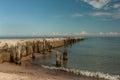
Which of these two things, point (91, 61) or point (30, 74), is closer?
point (30, 74)

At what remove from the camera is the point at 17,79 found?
13203 millimetres

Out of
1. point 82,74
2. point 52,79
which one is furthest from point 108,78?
point 52,79

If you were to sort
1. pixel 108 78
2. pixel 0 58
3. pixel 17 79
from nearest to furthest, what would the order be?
pixel 17 79, pixel 108 78, pixel 0 58

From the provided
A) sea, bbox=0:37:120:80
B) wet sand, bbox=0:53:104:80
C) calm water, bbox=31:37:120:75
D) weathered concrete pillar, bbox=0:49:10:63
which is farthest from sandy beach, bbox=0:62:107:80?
calm water, bbox=31:37:120:75

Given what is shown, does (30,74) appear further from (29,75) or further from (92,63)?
(92,63)

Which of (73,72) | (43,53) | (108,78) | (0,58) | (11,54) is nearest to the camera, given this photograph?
(108,78)

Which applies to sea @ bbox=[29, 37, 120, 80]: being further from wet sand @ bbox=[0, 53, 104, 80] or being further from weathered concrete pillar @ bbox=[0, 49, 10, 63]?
weathered concrete pillar @ bbox=[0, 49, 10, 63]

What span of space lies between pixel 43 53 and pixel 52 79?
2001 centimetres

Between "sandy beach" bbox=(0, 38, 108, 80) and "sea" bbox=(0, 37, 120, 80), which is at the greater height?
"sandy beach" bbox=(0, 38, 108, 80)

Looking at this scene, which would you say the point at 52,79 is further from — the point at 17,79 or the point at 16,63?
the point at 16,63

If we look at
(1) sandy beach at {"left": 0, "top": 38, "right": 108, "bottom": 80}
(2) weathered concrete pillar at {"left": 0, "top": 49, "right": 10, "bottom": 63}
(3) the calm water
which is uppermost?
(2) weathered concrete pillar at {"left": 0, "top": 49, "right": 10, "bottom": 63}

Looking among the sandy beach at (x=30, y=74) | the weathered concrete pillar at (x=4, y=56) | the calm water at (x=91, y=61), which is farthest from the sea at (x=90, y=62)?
the weathered concrete pillar at (x=4, y=56)

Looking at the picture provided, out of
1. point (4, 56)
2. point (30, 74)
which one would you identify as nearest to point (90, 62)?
point (4, 56)

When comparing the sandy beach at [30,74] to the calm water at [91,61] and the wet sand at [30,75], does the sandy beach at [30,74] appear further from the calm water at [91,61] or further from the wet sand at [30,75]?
the calm water at [91,61]
